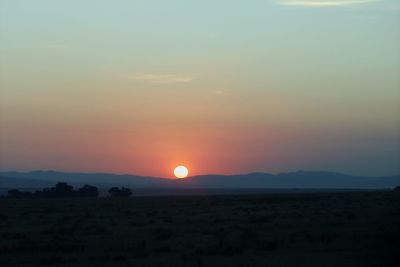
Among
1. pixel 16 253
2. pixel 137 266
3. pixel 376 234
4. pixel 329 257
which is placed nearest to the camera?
pixel 137 266

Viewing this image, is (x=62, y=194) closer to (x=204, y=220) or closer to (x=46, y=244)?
(x=204, y=220)

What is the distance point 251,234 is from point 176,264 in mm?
12754

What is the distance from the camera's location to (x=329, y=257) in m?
30.7

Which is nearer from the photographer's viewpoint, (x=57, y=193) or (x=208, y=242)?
(x=208, y=242)

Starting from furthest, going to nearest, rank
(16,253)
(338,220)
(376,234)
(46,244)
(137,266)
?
(338,220), (376,234), (46,244), (16,253), (137,266)

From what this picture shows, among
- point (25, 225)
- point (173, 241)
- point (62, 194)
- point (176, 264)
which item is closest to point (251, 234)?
point (173, 241)

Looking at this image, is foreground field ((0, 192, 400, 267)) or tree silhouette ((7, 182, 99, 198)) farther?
tree silhouette ((7, 182, 99, 198))

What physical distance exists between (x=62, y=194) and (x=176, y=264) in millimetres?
127786

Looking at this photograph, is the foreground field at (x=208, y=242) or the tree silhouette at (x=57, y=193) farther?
the tree silhouette at (x=57, y=193)

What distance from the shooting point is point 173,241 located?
38094 mm

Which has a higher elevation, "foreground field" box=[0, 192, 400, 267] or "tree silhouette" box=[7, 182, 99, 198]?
"tree silhouette" box=[7, 182, 99, 198]

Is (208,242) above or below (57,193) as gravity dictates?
below

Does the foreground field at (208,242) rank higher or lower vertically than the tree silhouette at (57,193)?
lower

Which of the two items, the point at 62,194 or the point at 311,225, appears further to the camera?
the point at 62,194
